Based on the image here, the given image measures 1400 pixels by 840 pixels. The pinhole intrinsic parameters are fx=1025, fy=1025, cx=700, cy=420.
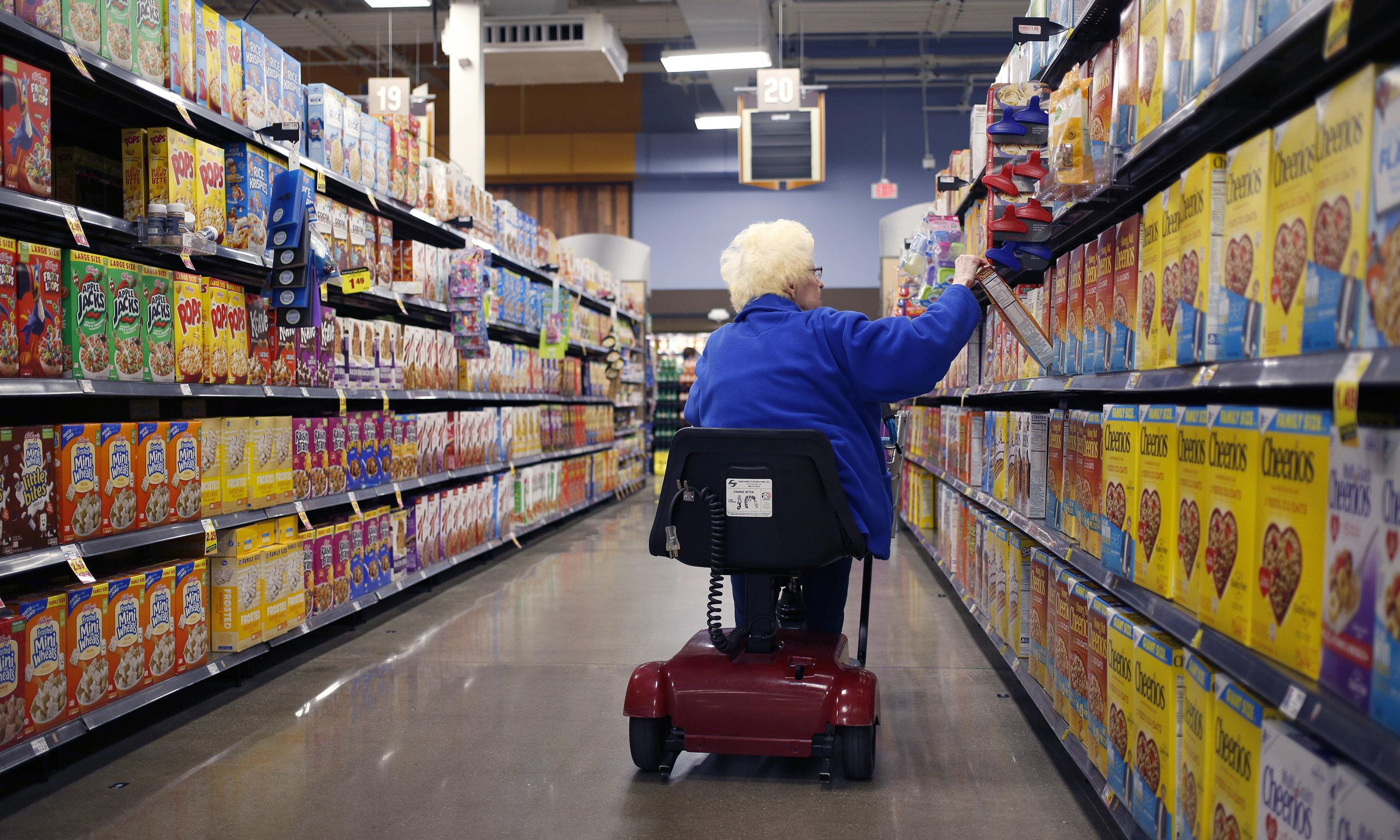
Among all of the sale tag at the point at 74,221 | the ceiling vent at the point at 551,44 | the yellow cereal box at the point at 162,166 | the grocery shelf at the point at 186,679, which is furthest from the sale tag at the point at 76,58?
the ceiling vent at the point at 551,44

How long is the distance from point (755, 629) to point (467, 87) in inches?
257

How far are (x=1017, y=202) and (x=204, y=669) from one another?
2.80m

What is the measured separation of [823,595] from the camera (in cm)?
292

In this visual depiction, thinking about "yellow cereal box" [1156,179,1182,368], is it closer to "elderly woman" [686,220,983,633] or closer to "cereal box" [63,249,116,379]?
"elderly woman" [686,220,983,633]

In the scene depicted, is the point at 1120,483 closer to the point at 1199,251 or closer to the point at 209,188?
the point at 1199,251

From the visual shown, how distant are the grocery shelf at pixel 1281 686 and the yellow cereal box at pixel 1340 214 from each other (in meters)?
0.44

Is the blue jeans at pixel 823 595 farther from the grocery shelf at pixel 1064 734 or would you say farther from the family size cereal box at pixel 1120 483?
the family size cereal box at pixel 1120 483

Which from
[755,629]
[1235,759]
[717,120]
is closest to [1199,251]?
[1235,759]

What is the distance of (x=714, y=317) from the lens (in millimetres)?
14281

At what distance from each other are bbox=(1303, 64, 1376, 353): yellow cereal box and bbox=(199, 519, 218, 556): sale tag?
299 cm

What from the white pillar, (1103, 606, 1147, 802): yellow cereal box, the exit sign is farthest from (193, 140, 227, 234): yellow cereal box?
the exit sign

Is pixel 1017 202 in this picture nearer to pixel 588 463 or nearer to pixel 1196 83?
pixel 1196 83

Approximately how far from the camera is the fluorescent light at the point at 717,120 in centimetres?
1231

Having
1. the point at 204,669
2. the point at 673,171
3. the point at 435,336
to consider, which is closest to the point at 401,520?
the point at 435,336
